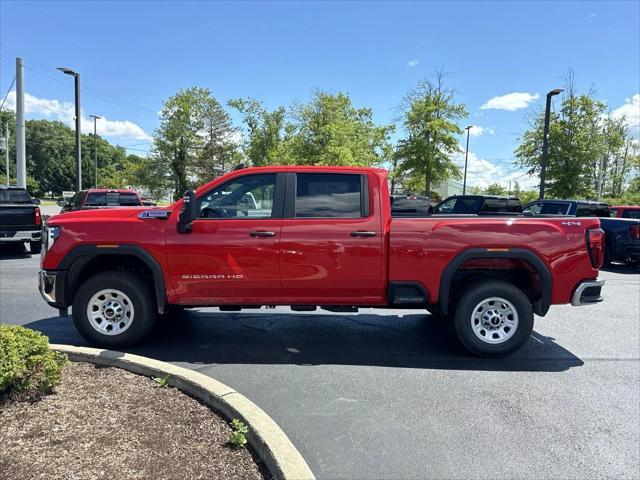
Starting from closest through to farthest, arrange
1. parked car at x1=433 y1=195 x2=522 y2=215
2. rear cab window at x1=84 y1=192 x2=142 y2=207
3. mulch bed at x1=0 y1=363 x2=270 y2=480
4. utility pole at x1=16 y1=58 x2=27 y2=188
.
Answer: mulch bed at x1=0 y1=363 x2=270 y2=480
parked car at x1=433 y1=195 x2=522 y2=215
rear cab window at x1=84 y1=192 x2=142 y2=207
utility pole at x1=16 y1=58 x2=27 y2=188

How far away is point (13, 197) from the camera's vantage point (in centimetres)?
1248

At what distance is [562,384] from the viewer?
4453 mm

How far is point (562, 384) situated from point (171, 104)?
41060 millimetres

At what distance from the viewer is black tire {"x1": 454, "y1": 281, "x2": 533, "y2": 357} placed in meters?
5.02

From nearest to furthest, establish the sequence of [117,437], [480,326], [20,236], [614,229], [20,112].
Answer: [117,437], [480,326], [20,236], [614,229], [20,112]

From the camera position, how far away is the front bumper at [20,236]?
1160 centimetres

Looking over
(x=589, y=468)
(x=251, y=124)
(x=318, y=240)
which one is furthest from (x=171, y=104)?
(x=589, y=468)

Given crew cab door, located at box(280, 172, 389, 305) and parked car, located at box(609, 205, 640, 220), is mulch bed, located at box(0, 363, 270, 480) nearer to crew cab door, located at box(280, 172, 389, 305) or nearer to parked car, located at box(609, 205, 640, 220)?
crew cab door, located at box(280, 172, 389, 305)

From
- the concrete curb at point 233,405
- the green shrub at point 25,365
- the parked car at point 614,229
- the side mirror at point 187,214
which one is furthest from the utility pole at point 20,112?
the parked car at point 614,229

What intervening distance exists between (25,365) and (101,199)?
13.2 metres

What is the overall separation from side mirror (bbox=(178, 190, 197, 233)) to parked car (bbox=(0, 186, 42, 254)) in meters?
8.96

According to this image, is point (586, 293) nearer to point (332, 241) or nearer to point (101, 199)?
point (332, 241)

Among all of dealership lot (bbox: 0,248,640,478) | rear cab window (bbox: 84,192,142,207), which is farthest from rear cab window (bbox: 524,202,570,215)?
rear cab window (bbox: 84,192,142,207)

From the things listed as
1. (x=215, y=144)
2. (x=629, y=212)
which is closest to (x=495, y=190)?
(x=215, y=144)
